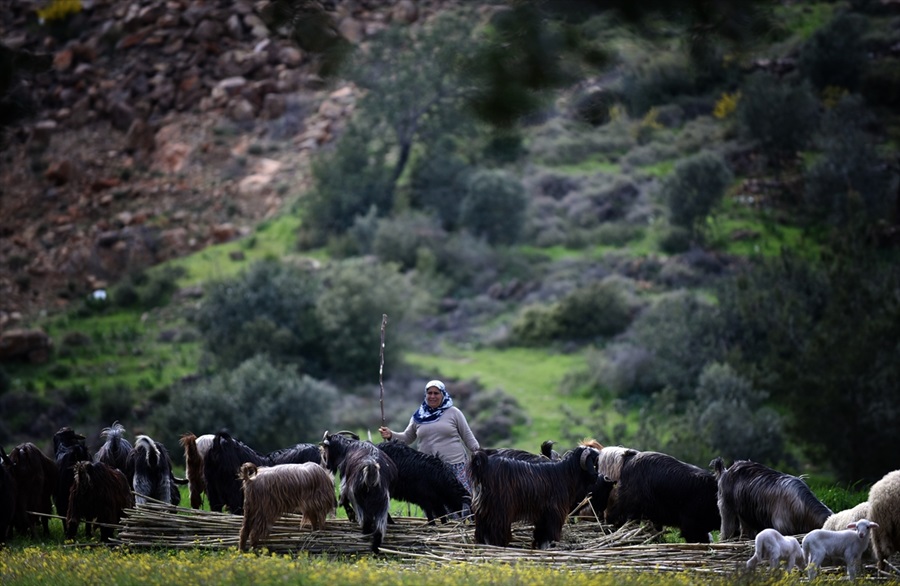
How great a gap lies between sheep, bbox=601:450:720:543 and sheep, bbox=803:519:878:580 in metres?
2.30

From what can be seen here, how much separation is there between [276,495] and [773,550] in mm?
5204

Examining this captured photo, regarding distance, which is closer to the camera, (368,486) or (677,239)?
(368,486)

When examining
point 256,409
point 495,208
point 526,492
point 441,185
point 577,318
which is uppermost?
point 526,492

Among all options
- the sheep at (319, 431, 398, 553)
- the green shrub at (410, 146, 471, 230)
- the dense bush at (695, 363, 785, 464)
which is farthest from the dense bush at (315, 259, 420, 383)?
the sheep at (319, 431, 398, 553)

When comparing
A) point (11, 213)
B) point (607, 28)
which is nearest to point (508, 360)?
point (11, 213)

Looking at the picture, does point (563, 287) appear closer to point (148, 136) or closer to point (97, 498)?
point (148, 136)

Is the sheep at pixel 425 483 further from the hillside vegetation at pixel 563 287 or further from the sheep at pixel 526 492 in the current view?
the hillside vegetation at pixel 563 287

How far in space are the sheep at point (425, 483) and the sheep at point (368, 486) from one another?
66cm

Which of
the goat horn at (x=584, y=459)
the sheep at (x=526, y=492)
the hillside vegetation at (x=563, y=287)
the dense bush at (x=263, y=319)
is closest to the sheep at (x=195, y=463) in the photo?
the sheep at (x=526, y=492)

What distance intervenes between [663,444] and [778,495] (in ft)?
84.3

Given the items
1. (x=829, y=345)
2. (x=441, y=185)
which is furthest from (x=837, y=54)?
(x=829, y=345)

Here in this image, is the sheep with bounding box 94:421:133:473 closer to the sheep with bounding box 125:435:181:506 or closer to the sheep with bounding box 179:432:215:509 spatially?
the sheep with bounding box 125:435:181:506

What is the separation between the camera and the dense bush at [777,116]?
64.1 meters

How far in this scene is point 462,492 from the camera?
49.4ft
